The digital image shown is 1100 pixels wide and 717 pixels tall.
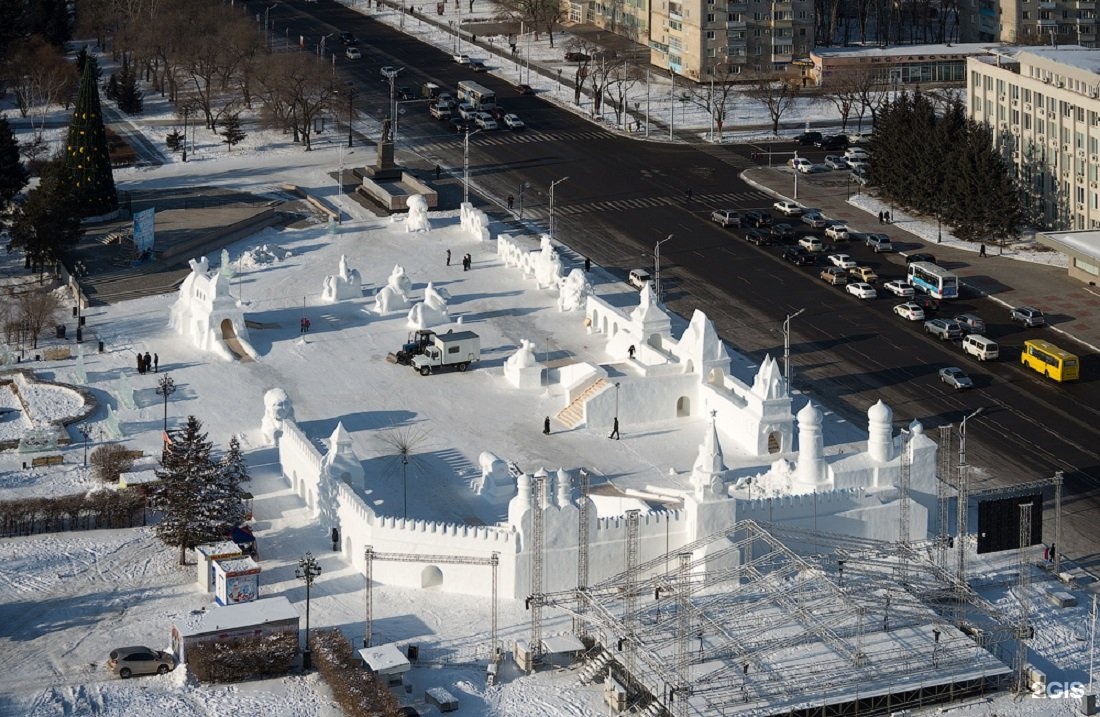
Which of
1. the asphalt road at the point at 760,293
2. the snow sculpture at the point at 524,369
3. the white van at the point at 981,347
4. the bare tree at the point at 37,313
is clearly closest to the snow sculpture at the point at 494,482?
the snow sculpture at the point at 524,369

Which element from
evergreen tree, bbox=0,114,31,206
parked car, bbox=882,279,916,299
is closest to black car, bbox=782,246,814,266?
parked car, bbox=882,279,916,299

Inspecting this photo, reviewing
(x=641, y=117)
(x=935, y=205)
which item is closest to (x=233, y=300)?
(x=935, y=205)

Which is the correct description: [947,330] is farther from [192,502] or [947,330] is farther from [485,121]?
[485,121]

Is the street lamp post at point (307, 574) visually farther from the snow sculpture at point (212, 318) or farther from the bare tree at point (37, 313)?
the bare tree at point (37, 313)

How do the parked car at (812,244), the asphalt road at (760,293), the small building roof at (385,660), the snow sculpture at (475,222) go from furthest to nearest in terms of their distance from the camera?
the snow sculpture at (475,222) → the parked car at (812,244) → the asphalt road at (760,293) → the small building roof at (385,660)

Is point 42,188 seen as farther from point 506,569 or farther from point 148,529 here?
point 506,569

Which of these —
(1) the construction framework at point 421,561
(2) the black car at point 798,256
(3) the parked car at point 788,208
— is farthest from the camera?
(3) the parked car at point 788,208
